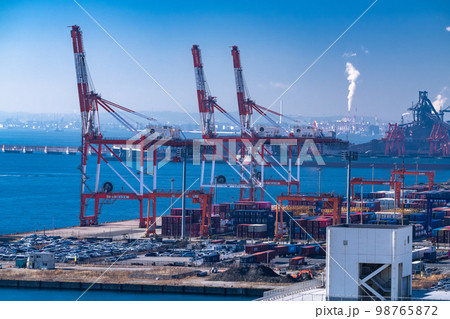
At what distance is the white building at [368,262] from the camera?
31.4 ft

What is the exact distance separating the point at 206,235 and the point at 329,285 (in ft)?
70.7

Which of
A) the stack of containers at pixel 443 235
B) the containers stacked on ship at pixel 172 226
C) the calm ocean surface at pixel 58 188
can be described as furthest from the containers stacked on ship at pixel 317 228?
the calm ocean surface at pixel 58 188

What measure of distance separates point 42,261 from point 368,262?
50.2 feet

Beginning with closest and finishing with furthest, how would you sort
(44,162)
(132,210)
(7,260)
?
(7,260) → (132,210) → (44,162)

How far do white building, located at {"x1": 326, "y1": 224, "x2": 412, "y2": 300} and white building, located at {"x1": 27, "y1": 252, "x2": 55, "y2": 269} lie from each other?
48.4ft

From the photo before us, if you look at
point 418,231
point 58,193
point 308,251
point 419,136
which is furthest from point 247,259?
point 419,136

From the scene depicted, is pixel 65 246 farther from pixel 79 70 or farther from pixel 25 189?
pixel 25 189

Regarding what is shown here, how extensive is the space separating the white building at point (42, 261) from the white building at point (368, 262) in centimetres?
1474

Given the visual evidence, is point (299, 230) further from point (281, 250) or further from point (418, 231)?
point (281, 250)

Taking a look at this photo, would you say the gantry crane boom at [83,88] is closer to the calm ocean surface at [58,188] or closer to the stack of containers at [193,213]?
the stack of containers at [193,213]

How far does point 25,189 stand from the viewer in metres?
64.0

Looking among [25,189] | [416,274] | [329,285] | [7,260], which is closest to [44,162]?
[25,189]

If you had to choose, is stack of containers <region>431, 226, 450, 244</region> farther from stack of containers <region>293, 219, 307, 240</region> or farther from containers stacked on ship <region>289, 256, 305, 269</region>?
containers stacked on ship <region>289, 256, 305, 269</region>

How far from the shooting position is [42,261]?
77.3ft
